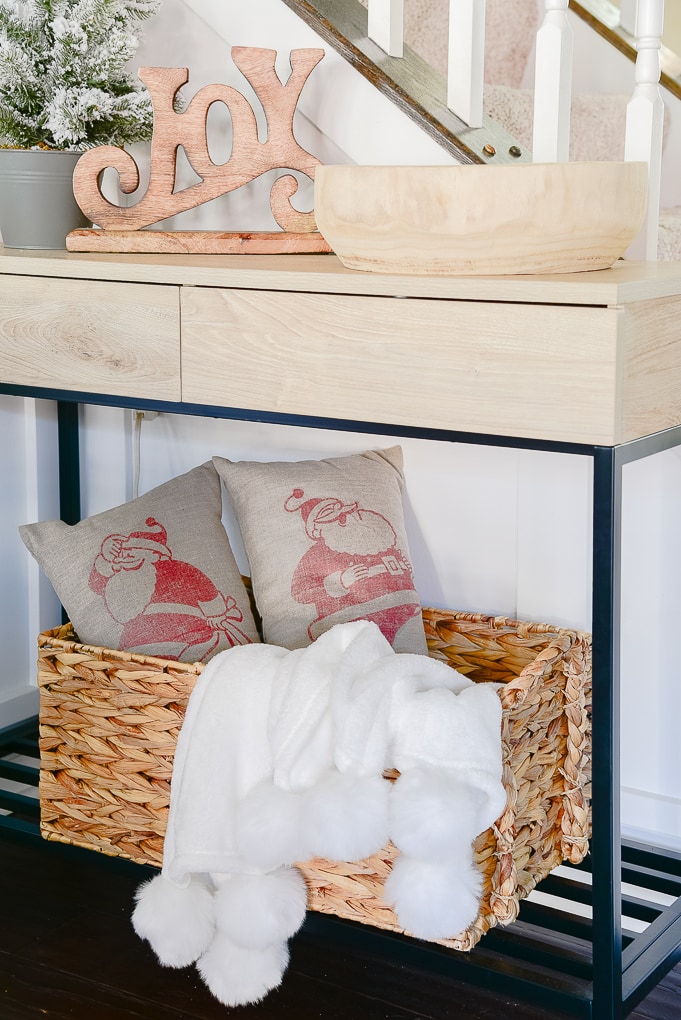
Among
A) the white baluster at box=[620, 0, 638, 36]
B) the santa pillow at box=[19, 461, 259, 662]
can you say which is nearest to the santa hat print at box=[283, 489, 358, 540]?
the santa pillow at box=[19, 461, 259, 662]

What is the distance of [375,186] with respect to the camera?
1.21 meters

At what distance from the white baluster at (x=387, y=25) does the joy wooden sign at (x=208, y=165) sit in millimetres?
184

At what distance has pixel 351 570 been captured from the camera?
159 cm

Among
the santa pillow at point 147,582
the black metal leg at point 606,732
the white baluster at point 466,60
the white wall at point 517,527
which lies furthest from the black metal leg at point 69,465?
Result: the black metal leg at point 606,732

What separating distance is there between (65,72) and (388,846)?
108cm

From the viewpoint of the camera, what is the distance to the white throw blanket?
3.90 ft

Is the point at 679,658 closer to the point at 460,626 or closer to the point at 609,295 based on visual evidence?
the point at 460,626

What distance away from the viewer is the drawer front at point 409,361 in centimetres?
110

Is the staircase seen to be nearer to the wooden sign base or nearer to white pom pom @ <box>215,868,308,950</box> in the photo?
the wooden sign base

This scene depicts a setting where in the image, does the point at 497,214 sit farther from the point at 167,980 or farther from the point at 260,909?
the point at 167,980

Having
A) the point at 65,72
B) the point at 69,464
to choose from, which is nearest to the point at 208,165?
the point at 65,72

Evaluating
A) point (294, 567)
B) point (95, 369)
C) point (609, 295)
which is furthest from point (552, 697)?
point (95, 369)

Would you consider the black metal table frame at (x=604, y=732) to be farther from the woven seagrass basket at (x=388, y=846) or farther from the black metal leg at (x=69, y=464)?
the black metal leg at (x=69, y=464)


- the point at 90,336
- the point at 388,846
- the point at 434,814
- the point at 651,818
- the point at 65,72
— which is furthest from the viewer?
the point at 651,818
